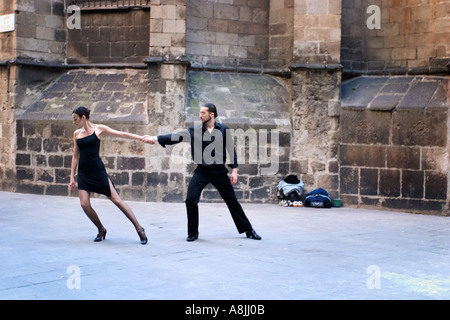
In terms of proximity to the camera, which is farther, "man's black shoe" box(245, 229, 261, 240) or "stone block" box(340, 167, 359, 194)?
"stone block" box(340, 167, 359, 194)

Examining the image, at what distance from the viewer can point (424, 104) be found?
1073cm

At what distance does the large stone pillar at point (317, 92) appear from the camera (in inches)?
456

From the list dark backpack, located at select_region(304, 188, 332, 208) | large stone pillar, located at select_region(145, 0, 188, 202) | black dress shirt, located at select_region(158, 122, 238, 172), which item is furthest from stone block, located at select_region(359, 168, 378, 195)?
black dress shirt, located at select_region(158, 122, 238, 172)

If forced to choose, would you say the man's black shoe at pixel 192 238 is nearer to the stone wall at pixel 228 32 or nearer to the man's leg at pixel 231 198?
the man's leg at pixel 231 198

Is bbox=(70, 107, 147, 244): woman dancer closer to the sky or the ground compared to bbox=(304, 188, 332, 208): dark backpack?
closer to the sky

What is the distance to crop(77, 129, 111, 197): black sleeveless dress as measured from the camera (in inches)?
280

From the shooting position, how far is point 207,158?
7.30 meters

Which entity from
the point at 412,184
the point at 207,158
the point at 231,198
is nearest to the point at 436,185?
the point at 412,184

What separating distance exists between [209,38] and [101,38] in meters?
2.25

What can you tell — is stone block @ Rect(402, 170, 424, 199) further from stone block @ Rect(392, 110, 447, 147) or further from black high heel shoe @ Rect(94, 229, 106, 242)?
black high heel shoe @ Rect(94, 229, 106, 242)

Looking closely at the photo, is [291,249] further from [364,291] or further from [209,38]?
[209,38]

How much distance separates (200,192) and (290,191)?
4.29 metres

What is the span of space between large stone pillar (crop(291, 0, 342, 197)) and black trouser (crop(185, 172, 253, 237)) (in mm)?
4417

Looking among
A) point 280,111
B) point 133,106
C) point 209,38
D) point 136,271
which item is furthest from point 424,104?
point 136,271
